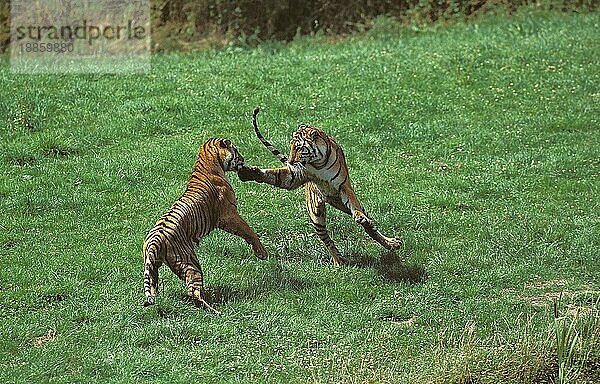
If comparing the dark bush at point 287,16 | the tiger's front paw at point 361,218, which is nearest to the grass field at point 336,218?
the tiger's front paw at point 361,218

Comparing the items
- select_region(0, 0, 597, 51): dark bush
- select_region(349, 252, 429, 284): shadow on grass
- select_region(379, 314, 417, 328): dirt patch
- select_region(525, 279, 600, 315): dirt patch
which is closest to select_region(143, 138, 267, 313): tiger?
select_region(349, 252, 429, 284): shadow on grass

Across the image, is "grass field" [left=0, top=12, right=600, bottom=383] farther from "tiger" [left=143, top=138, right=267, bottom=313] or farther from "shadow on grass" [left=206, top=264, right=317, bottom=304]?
"tiger" [left=143, top=138, right=267, bottom=313]

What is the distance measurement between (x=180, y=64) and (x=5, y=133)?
4.21 metres

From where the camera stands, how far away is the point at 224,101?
14.4 meters

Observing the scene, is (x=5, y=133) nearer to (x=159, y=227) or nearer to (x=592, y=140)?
(x=159, y=227)

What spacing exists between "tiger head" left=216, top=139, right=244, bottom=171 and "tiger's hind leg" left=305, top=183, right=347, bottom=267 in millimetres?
779

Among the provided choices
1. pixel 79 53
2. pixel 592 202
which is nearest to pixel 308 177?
pixel 592 202

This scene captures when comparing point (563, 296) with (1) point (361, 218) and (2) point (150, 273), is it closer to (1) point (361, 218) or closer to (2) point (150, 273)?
(1) point (361, 218)

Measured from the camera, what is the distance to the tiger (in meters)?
8.06

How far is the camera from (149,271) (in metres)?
7.97

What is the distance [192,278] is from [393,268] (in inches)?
81.3

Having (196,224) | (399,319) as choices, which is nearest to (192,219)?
(196,224)

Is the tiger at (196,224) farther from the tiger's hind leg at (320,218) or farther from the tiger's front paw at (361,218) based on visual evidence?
the tiger's front paw at (361,218)

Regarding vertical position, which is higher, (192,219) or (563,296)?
(192,219)
